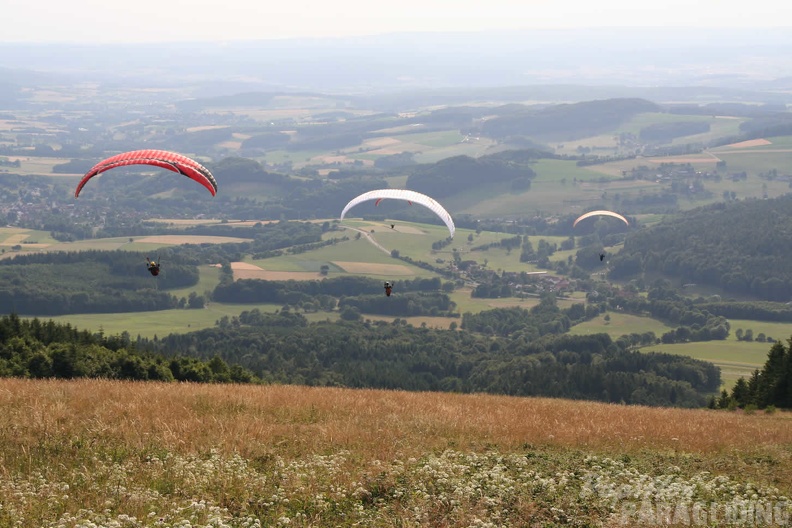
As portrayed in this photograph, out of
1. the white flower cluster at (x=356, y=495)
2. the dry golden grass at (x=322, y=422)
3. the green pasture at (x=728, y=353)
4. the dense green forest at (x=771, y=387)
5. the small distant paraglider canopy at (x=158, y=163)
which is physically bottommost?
the green pasture at (x=728, y=353)

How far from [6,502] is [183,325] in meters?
151

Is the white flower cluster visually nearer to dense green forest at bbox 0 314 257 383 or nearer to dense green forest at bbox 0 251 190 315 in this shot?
dense green forest at bbox 0 314 257 383

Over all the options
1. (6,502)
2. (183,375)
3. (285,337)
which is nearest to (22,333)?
(183,375)

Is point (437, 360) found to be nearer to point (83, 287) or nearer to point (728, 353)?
point (728, 353)

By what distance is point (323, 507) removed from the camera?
16.3 meters

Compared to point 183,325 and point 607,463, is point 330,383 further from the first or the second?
point 607,463

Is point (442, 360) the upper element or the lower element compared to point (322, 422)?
lower

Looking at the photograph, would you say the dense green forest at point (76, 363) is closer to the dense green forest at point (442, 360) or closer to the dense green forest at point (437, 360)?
the dense green forest at point (437, 360)

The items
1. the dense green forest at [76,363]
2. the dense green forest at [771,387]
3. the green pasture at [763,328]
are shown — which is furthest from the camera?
the green pasture at [763,328]

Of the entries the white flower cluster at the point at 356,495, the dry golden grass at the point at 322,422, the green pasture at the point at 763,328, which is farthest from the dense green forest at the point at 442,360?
the white flower cluster at the point at 356,495

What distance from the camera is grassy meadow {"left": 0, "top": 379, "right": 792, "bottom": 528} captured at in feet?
52.2

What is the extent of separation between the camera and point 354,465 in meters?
19.0

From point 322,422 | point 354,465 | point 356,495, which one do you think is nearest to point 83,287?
point 322,422

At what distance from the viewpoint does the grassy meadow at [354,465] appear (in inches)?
627
